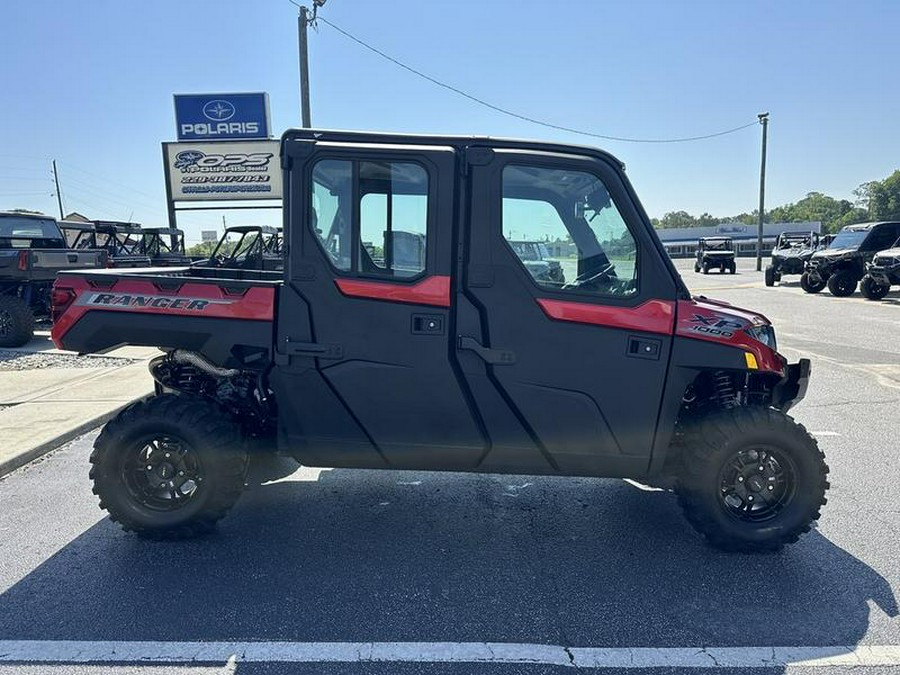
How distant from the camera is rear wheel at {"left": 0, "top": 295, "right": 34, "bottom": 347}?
9.99 metres

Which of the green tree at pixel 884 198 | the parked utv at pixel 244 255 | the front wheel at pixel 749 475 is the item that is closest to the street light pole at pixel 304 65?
the parked utv at pixel 244 255

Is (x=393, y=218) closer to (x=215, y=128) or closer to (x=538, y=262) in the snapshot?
(x=538, y=262)

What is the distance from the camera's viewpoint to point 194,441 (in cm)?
332

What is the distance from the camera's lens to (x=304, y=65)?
46.0 ft

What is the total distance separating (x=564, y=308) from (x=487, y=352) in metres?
0.48

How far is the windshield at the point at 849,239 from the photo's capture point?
59.7ft

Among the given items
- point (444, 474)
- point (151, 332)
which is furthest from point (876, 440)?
point (151, 332)

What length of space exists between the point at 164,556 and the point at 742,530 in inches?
130

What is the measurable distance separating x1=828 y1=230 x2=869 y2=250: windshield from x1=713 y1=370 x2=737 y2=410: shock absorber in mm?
18634

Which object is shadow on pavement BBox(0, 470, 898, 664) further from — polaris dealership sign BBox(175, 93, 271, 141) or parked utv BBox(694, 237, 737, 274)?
parked utv BBox(694, 237, 737, 274)

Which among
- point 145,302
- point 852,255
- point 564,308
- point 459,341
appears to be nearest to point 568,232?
point 564,308

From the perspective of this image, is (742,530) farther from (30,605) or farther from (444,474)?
(30,605)

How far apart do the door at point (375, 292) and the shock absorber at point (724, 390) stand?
1.48m

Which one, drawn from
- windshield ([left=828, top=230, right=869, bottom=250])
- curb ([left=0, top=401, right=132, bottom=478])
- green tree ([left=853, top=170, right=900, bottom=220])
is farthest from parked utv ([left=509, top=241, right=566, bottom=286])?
green tree ([left=853, top=170, right=900, bottom=220])
